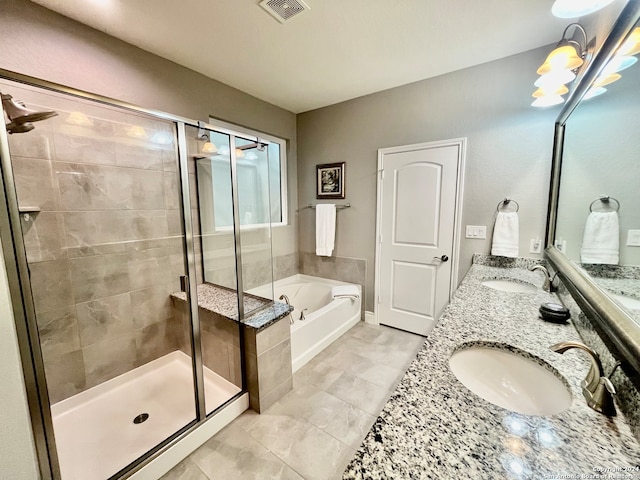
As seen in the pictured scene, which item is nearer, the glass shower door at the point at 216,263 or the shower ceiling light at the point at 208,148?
the glass shower door at the point at 216,263

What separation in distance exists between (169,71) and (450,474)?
2.99 meters

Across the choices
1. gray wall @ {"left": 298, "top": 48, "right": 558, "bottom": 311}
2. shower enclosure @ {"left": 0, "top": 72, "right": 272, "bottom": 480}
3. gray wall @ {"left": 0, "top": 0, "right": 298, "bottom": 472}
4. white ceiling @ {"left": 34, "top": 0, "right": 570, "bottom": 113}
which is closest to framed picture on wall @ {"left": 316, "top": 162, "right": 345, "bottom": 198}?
gray wall @ {"left": 298, "top": 48, "right": 558, "bottom": 311}

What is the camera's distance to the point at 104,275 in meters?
1.95

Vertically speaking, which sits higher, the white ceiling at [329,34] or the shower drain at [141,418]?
the white ceiling at [329,34]

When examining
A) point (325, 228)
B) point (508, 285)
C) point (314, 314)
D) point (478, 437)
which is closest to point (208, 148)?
point (325, 228)

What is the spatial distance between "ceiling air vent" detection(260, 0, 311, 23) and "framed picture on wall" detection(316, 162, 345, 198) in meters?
1.64

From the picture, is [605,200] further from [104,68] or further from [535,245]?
[104,68]

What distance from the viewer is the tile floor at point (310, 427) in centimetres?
143

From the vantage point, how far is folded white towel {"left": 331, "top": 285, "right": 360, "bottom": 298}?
290 centimetres

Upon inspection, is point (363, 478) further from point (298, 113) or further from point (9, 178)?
point (298, 113)

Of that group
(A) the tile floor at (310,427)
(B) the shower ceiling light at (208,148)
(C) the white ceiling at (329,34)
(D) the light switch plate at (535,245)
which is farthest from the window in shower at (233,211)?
(D) the light switch plate at (535,245)

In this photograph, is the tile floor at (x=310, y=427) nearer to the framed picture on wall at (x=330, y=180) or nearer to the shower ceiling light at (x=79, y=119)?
the framed picture on wall at (x=330, y=180)

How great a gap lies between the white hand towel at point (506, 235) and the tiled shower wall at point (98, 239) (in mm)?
2871

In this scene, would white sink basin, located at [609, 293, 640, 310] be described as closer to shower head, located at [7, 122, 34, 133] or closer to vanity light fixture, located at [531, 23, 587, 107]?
vanity light fixture, located at [531, 23, 587, 107]
